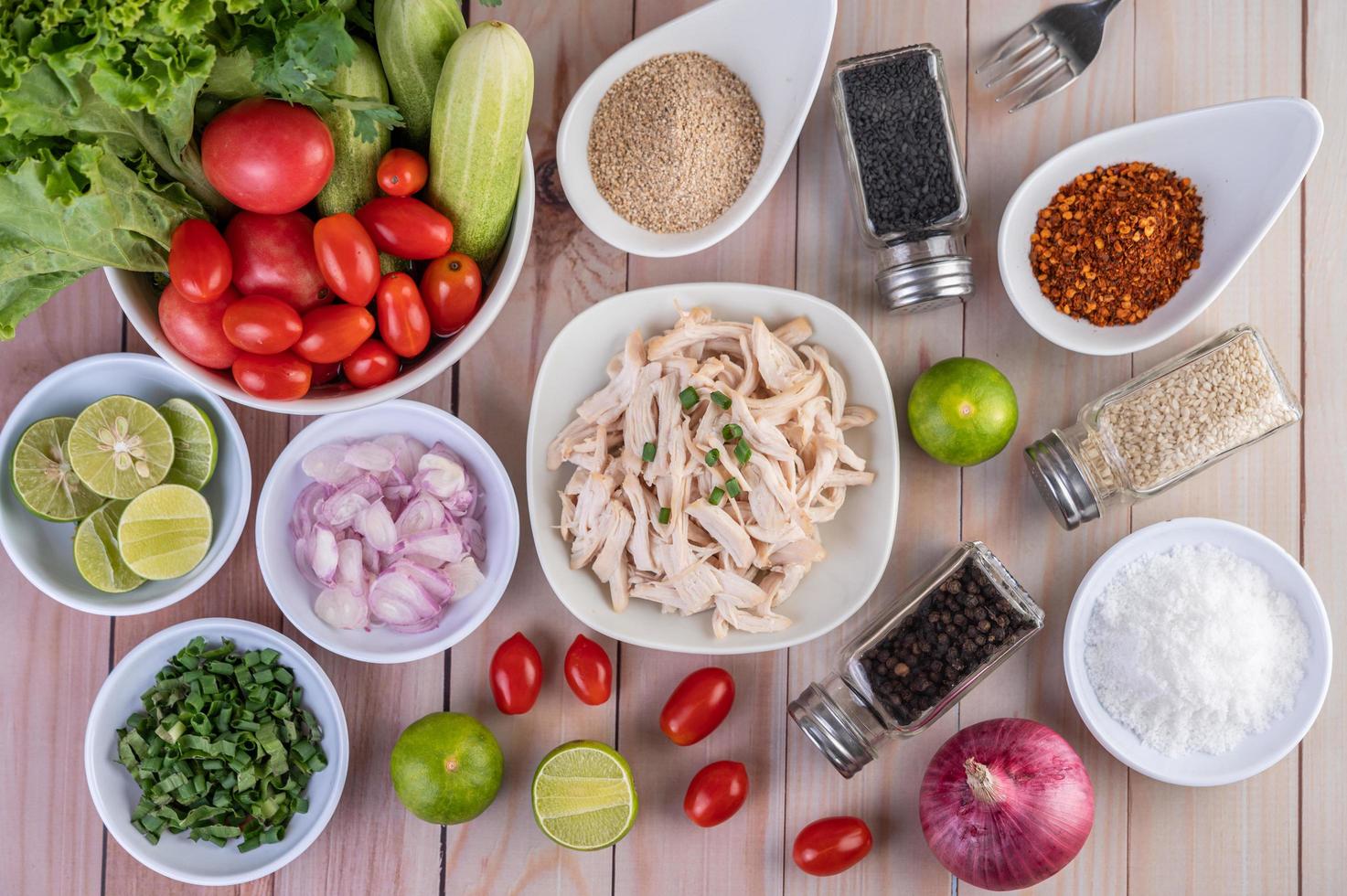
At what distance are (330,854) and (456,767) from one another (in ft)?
1.07

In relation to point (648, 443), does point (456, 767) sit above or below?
below

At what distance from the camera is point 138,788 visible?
1491 mm

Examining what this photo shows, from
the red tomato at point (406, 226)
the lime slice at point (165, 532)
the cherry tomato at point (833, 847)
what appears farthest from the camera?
the cherry tomato at point (833, 847)

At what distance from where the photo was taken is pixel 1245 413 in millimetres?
1416

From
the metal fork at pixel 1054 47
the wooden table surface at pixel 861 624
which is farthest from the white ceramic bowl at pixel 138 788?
the metal fork at pixel 1054 47

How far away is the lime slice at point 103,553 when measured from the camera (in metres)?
1.41

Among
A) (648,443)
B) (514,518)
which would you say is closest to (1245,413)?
(648,443)

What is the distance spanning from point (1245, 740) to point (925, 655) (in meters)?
0.49

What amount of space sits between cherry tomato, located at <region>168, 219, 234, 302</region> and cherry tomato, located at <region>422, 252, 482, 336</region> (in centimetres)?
24

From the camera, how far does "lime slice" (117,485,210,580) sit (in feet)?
4.48

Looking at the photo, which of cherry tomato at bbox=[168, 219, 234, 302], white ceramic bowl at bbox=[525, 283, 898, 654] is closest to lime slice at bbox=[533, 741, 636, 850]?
white ceramic bowl at bbox=[525, 283, 898, 654]

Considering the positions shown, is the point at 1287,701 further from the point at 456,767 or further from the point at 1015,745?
the point at 456,767

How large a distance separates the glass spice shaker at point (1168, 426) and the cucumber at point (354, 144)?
100 cm

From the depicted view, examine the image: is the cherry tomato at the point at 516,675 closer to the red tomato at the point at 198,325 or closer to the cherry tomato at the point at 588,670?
the cherry tomato at the point at 588,670
